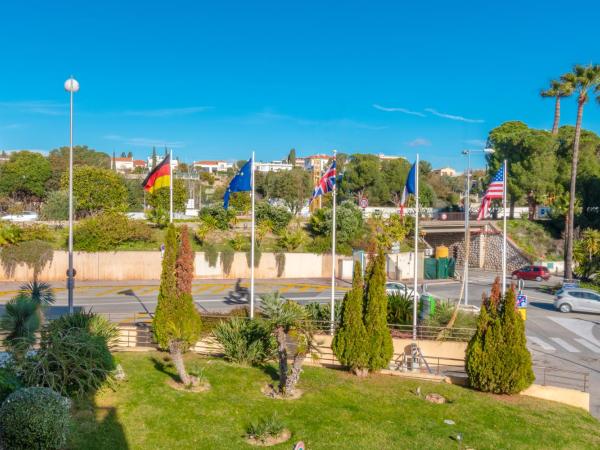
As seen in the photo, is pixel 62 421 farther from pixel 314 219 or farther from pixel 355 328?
pixel 314 219

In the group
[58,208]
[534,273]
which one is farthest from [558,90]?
[58,208]

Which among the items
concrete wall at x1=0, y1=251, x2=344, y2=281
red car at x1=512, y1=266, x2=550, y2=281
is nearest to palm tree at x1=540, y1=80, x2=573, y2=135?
red car at x1=512, y1=266, x2=550, y2=281

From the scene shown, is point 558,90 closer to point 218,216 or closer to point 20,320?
point 218,216

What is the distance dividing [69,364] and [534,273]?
38.7 metres

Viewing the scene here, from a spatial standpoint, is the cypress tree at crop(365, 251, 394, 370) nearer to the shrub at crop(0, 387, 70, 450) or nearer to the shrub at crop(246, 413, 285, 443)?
the shrub at crop(246, 413, 285, 443)

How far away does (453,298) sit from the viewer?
3256 cm

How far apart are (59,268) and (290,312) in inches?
1061

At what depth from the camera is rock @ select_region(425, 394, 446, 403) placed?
13648mm

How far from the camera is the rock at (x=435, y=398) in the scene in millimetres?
13648

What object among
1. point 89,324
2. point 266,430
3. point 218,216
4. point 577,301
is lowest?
point 266,430

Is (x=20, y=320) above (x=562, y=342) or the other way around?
above

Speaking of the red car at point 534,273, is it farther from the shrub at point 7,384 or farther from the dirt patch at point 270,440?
the shrub at point 7,384

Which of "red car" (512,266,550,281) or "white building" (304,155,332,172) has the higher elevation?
"white building" (304,155,332,172)

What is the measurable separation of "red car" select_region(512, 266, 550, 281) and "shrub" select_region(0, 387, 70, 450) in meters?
39.6
